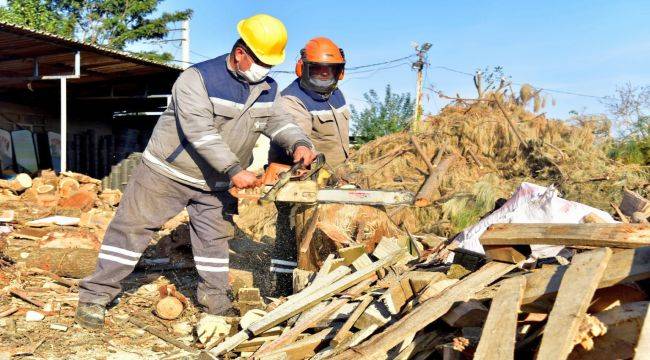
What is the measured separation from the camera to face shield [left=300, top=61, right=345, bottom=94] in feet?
17.2

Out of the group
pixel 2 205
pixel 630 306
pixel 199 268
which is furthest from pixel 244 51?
pixel 2 205

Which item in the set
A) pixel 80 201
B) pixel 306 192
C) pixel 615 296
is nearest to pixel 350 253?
pixel 306 192

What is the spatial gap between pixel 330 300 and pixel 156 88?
36.7ft

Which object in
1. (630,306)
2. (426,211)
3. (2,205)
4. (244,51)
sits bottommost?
(2,205)

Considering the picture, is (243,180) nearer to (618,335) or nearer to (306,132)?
(306,132)

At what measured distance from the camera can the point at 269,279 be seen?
19.1 feet

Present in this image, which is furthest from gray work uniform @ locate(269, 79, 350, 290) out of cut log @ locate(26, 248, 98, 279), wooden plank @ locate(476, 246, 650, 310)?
wooden plank @ locate(476, 246, 650, 310)

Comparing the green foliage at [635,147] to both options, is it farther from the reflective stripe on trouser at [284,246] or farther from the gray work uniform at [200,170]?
the gray work uniform at [200,170]

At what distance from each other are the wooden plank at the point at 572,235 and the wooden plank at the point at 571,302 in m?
0.23

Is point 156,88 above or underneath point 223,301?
above

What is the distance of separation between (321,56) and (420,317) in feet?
9.38

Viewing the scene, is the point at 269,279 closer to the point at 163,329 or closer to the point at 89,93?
the point at 163,329

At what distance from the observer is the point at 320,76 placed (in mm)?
5289

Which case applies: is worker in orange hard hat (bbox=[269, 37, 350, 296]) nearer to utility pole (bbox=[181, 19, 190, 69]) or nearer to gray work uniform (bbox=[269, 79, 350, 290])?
gray work uniform (bbox=[269, 79, 350, 290])
